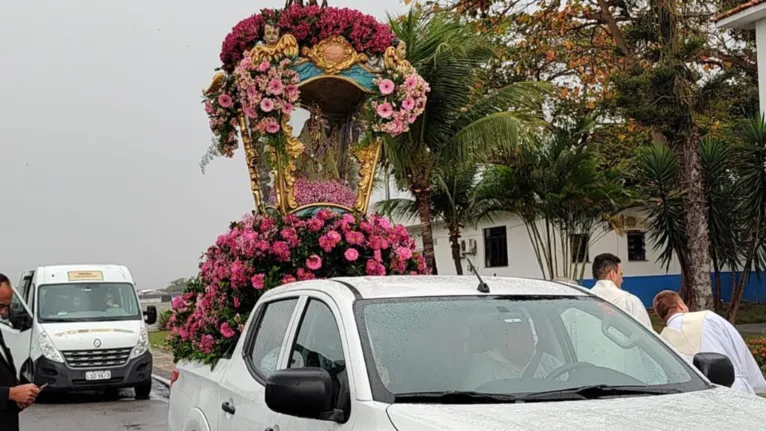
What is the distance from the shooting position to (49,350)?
1465 cm

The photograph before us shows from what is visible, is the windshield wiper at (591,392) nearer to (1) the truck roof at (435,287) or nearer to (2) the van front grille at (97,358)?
(1) the truck roof at (435,287)

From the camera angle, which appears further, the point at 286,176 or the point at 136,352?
the point at 136,352

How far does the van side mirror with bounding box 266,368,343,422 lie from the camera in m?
3.68

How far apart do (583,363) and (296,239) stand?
4.49 meters

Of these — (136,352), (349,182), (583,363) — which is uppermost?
(349,182)

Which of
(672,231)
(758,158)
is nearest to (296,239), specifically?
(758,158)

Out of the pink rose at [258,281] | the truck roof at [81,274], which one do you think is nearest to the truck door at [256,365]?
the pink rose at [258,281]

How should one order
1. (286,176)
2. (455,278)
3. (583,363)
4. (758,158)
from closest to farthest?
(583,363) < (455,278) < (286,176) < (758,158)

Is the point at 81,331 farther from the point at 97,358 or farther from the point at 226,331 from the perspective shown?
the point at 226,331

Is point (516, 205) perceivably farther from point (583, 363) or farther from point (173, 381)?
point (583, 363)

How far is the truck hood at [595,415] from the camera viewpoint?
10.5 ft

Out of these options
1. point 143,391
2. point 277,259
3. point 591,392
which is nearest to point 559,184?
point 143,391

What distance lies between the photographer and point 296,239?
27.6 feet

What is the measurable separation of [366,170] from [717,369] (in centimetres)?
645
